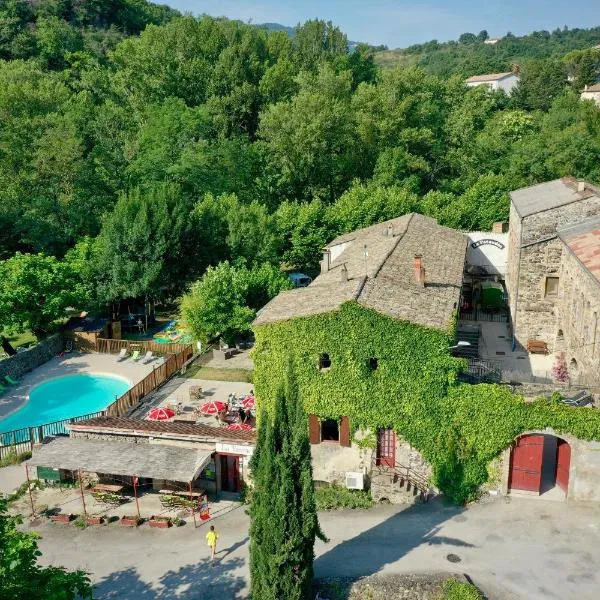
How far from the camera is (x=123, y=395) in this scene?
3291 centimetres

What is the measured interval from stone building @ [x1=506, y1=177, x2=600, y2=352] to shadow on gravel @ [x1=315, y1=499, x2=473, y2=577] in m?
16.7

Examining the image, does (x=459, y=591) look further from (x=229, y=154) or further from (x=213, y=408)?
(x=229, y=154)

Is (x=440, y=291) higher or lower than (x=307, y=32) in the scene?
lower

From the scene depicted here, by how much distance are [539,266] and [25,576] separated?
32701 millimetres

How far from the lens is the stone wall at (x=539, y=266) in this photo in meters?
36.7

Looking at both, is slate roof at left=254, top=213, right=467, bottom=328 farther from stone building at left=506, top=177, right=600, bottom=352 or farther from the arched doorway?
the arched doorway

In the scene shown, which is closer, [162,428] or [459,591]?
[459,591]

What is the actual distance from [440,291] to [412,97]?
43.8 metres

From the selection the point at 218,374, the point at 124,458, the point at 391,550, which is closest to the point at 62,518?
the point at 124,458

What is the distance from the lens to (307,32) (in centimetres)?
8362

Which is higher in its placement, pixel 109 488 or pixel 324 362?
pixel 324 362

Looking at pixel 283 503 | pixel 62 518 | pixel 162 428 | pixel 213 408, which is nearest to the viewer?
pixel 283 503

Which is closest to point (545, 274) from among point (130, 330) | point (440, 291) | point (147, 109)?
point (440, 291)

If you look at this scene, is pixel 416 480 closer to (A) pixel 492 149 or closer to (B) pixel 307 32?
(A) pixel 492 149
